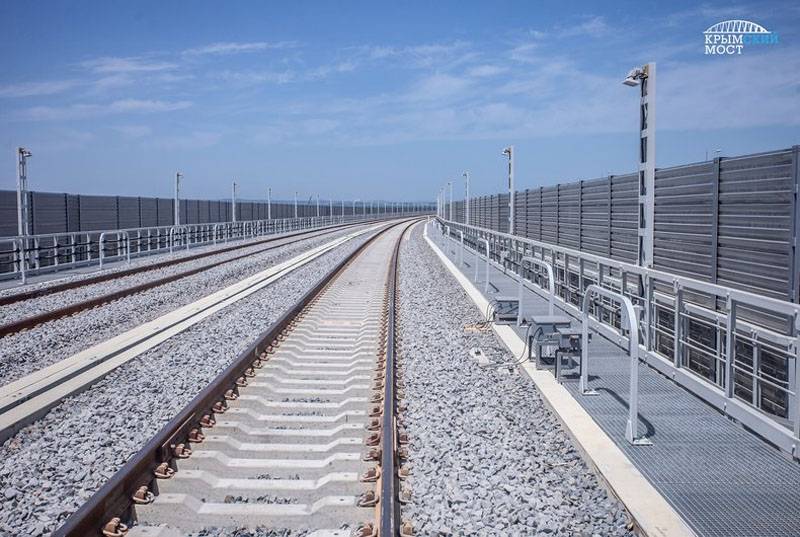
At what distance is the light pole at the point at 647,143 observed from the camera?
27.3ft

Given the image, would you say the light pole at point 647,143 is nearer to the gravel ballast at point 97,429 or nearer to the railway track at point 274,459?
the railway track at point 274,459

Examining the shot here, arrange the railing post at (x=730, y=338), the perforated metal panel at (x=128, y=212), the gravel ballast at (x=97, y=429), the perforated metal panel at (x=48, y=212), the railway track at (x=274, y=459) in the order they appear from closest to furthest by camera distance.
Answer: the railway track at (x=274, y=459)
the gravel ballast at (x=97, y=429)
the railing post at (x=730, y=338)
the perforated metal panel at (x=48, y=212)
the perforated metal panel at (x=128, y=212)

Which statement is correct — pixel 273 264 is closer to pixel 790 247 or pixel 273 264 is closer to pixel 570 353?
pixel 570 353

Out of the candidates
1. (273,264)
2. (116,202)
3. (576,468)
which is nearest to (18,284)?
(273,264)

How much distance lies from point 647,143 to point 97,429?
672 centimetres

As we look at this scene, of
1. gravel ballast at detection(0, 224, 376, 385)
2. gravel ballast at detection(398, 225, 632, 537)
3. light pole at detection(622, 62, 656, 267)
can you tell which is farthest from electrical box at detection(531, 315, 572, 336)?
gravel ballast at detection(0, 224, 376, 385)

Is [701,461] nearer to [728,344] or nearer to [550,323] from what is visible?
[728,344]

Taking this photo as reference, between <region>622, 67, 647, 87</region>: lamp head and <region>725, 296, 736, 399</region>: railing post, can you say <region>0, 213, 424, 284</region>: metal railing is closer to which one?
<region>622, 67, 647, 87</region>: lamp head

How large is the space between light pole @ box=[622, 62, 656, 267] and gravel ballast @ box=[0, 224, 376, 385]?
301 inches

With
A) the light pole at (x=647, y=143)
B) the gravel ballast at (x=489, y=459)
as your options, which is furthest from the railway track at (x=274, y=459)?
the light pole at (x=647, y=143)

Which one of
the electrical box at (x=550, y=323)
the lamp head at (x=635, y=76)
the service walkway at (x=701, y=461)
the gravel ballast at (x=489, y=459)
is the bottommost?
the gravel ballast at (x=489, y=459)

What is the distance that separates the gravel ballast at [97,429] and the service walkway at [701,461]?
3950mm

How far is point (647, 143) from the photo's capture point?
845cm

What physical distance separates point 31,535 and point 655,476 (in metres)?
4.05
